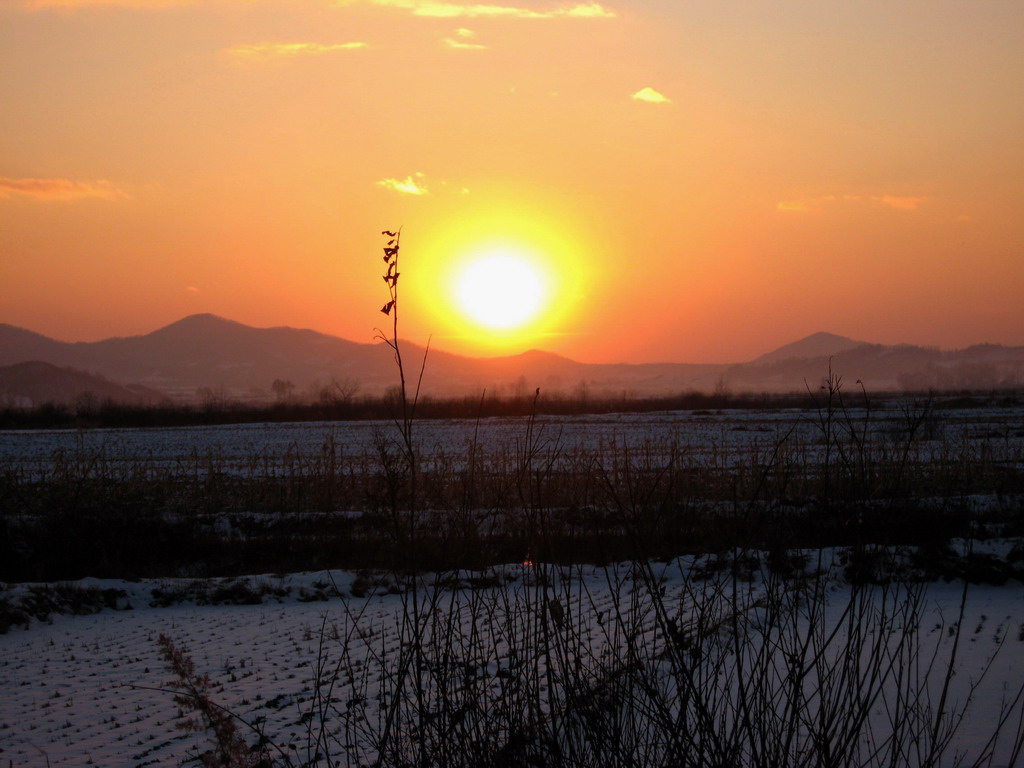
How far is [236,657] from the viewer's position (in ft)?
25.1

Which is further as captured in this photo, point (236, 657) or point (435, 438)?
point (435, 438)

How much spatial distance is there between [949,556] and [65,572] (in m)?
12.7

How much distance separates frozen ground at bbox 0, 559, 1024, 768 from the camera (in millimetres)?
5375

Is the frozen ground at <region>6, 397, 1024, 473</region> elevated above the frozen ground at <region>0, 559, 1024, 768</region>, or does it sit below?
above

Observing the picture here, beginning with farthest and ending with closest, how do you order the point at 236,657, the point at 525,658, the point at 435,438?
the point at 435,438 → the point at 236,657 → the point at 525,658

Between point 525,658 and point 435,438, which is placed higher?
point 525,658

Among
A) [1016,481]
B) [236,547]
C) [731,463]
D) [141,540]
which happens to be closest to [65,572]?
Answer: [141,540]

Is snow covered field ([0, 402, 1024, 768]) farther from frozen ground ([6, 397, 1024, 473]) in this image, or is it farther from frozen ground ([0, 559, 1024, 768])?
frozen ground ([6, 397, 1024, 473])

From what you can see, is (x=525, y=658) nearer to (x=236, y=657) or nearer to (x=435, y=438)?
(x=236, y=657)

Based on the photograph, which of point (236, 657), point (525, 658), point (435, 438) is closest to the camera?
point (525, 658)

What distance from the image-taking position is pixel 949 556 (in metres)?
10.0

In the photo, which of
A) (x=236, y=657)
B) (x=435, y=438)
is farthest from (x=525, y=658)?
(x=435, y=438)

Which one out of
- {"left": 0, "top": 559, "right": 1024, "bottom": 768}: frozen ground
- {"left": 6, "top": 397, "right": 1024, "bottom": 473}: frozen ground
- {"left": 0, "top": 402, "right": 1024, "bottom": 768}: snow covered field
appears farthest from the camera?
{"left": 6, "top": 397, "right": 1024, "bottom": 473}: frozen ground

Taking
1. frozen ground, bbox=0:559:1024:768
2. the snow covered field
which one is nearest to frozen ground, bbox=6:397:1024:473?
frozen ground, bbox=0:559:1024:768
